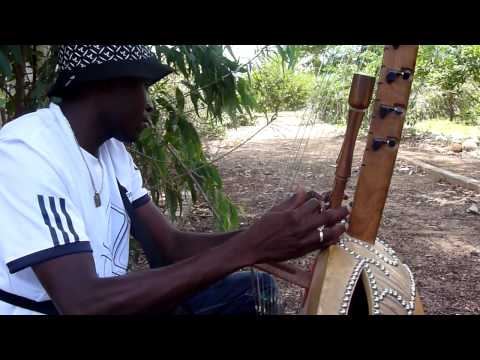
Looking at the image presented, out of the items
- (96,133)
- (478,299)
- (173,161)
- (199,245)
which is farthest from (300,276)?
(478,299)

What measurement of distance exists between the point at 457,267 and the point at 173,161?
223 cm

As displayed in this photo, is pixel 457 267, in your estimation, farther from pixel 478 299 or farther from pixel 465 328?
pixel 465 328

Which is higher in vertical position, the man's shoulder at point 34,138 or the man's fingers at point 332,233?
the man's shoulder at point 34,138

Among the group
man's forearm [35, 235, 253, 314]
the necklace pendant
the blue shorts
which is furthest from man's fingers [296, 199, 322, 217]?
the necklace pendant

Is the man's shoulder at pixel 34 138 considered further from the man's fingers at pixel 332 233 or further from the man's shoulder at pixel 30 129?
the man's fingers at pixel 332 233

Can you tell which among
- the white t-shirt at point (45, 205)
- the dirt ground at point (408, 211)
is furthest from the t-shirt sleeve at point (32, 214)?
the dirt ground at point (408, 211)

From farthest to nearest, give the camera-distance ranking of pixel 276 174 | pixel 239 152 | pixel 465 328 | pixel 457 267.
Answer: pixel 239 152 < pixel 276 174 < pixel 457 267 < pixel 465 328

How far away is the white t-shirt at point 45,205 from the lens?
4.12 ft

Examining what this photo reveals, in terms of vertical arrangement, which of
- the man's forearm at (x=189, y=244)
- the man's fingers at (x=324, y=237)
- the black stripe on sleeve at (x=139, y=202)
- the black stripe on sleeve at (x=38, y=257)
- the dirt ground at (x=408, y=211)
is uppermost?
the man's fingers at (x=324, y=237)

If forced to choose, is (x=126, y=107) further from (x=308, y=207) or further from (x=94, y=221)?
(x=308, y=207)

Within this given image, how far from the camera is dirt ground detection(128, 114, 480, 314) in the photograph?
213 centimetres

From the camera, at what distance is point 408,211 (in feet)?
17.1

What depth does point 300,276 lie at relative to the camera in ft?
4.42

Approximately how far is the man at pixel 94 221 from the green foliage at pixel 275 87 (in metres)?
1.15
